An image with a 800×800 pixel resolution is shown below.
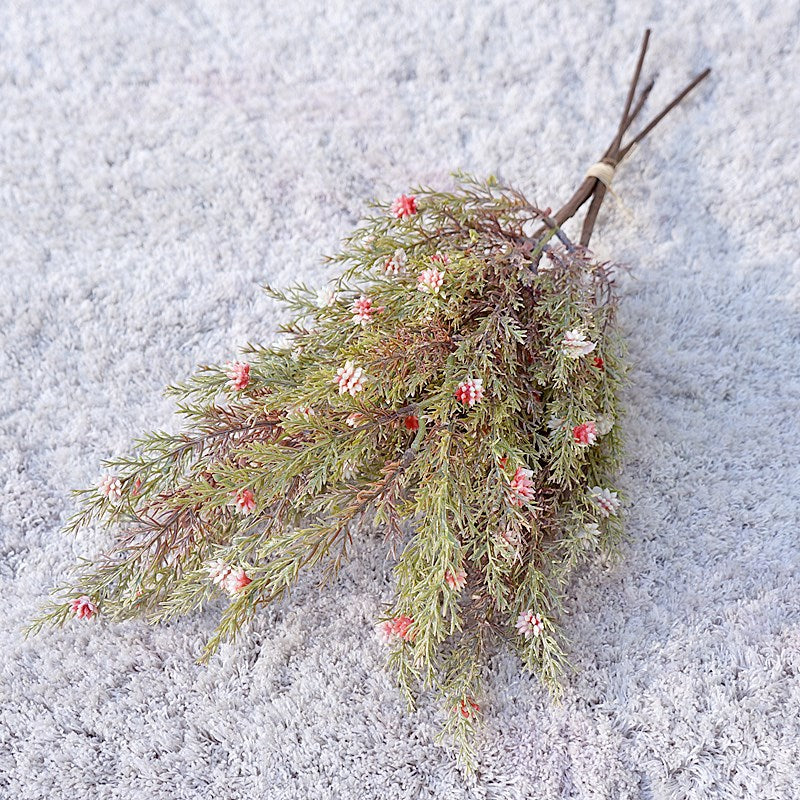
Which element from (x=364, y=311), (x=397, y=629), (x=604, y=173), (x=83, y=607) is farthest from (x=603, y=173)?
(x=83, y=607)

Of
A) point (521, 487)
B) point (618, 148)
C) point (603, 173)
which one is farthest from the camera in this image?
point (618, 148)

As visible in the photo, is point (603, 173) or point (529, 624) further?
point (603, 173)

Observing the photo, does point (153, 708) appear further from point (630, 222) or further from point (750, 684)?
point (630, 222)

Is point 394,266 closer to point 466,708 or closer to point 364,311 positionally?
point 364,311

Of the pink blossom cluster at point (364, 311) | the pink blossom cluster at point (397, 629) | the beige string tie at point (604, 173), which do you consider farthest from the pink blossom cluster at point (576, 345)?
the beige string tie at point (604, 173)

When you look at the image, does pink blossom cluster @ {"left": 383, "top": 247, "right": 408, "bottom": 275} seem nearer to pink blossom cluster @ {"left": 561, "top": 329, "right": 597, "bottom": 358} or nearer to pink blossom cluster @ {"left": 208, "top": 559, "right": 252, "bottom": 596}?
pink blossom cluster @ {"left": 561, "top": 329, "right": 597, "bottom": 358}

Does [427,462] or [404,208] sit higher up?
[404,208]

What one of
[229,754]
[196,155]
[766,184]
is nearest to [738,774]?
[229,754]
